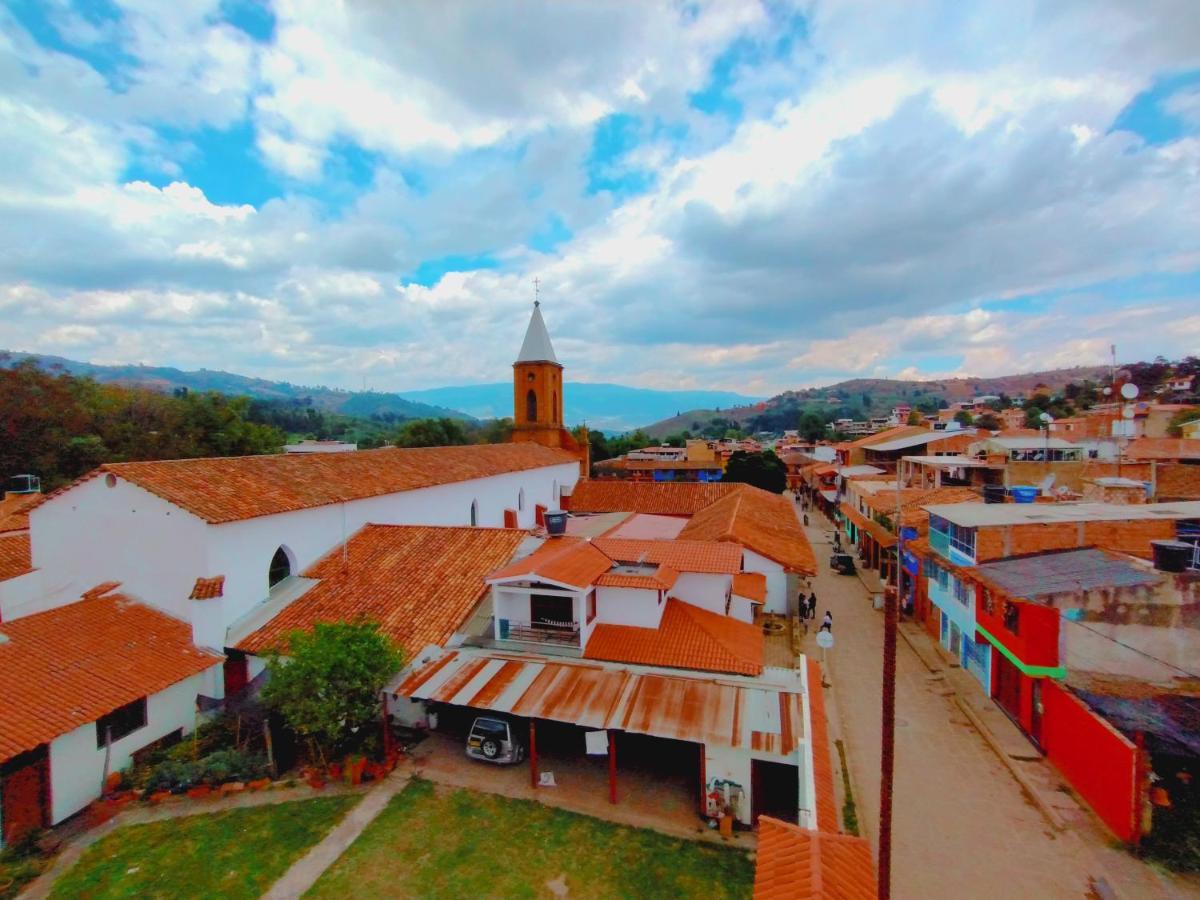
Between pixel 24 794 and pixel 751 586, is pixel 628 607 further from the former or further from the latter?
pixel 24 794

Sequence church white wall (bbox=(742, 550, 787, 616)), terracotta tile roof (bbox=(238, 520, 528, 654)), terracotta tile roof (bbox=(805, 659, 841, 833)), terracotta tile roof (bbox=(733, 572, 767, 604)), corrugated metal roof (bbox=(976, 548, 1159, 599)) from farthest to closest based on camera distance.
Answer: church white wall (bbox=(742, 550, 787, 616)) → terracotta tile roof (bbox=(733, 572, 767, 604)) → terracotta tile roof (bbox=(238, 520, 528, 654)) → corrugated metal roof (bbox=(976, 548, 1159, 599)) → terracotta tile roof (bbox=(805, 659, 841, 833))

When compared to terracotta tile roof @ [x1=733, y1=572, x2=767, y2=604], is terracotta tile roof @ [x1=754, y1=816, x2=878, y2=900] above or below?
above

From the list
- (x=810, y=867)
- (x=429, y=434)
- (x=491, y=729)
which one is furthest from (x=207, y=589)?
(x=429, y=434)

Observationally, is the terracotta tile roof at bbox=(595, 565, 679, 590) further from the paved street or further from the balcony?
the paved street

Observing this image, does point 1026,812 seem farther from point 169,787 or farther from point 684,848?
point 169,787

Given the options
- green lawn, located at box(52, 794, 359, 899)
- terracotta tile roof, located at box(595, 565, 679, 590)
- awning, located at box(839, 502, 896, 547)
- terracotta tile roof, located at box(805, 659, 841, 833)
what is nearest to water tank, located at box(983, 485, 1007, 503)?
awning, located at box(839, 502, 896, 547)

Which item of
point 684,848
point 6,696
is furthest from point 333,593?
point 684,848
